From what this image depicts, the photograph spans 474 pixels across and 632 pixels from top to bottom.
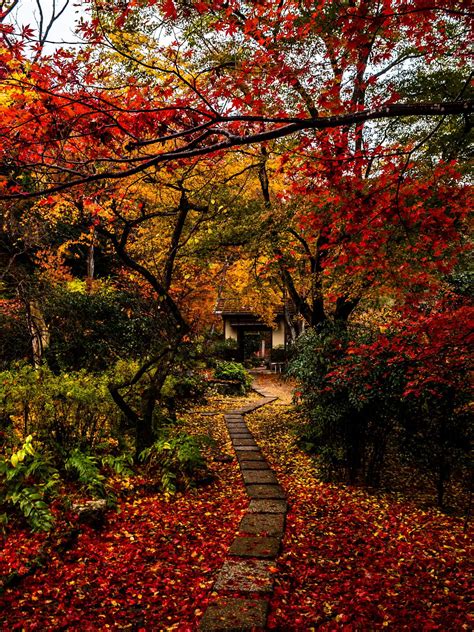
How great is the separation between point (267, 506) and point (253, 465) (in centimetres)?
176

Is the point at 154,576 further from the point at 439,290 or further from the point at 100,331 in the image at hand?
the point at 100,331

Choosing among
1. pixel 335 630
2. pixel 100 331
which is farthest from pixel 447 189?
pixel 100 331

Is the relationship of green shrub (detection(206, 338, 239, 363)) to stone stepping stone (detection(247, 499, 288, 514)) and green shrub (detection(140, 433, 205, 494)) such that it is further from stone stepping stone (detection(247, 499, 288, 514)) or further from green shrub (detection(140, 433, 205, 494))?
stone stepping stone (detection(247, 499, 288, 514))

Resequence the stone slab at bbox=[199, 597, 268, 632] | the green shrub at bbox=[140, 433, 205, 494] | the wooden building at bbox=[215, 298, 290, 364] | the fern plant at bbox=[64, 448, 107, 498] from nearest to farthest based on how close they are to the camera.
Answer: the stone slab at bbox=[199, 597, 268, 632]
the fern plant at bbox=[64, 448, 107, 498]
the green shrub at bbox=[140, 433, 205, 494]
the wooden building at bbox=[215, 298, 290, 364]

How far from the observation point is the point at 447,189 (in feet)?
17.3

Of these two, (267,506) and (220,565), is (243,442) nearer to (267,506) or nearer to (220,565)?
(267,506)

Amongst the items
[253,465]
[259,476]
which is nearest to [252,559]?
[259,476]

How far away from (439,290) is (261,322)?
20563 millimetres

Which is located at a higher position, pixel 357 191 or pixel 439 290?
pixel 357 191

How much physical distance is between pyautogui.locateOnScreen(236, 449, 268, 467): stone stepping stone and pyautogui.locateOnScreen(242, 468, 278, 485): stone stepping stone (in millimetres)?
601

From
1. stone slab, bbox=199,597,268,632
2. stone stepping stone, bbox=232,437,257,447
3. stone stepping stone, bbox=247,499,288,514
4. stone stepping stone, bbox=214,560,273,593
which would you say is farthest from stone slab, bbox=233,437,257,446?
stone slab, bbox=199,597,268,632

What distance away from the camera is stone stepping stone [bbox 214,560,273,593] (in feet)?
11.6

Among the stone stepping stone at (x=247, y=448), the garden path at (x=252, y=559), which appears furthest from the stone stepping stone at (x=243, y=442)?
the garden path at (x=252, y=559)

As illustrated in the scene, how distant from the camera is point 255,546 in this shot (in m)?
4.33
